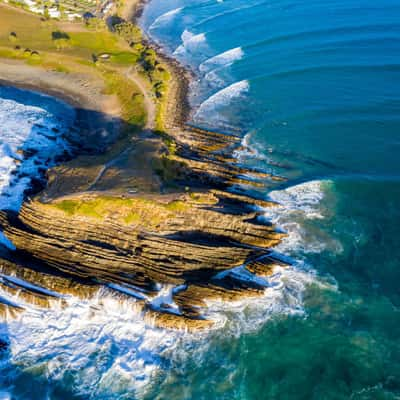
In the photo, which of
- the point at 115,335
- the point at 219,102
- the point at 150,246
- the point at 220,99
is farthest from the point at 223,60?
the point at 115,335

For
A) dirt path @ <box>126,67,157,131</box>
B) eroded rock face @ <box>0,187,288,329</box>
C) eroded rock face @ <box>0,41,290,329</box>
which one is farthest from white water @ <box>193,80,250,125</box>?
eroded rock face @ <box>0,187,288,329</box>

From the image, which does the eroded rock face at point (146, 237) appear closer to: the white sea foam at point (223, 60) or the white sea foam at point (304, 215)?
the white sea foam at point (304, 215)

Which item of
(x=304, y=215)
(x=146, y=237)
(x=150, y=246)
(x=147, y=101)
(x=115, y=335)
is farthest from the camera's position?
(x=147, y=101)

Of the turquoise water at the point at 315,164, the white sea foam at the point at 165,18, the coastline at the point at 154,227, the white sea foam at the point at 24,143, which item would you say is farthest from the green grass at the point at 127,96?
the white sea foam at the point at 165,18

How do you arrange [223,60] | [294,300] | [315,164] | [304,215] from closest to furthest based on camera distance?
1. [294,300]
2. [304,215]
3. [315,164]
4. [223,60]

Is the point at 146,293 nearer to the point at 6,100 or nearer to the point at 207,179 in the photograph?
the point at 207,179

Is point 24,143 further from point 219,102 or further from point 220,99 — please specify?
point 220,99
